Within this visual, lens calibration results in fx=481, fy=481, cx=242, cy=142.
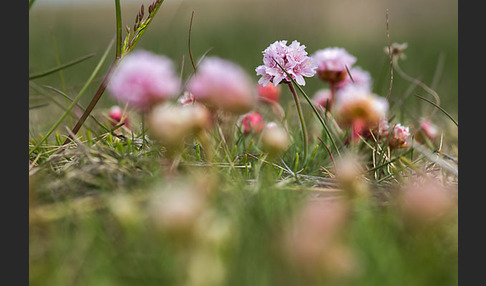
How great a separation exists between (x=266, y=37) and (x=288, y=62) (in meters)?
2.98

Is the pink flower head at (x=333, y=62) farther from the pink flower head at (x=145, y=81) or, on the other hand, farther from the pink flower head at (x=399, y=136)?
the pink flower head at (x=145, y=81)

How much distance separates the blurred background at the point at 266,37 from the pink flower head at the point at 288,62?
73 cm

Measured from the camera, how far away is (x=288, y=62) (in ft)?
3.51

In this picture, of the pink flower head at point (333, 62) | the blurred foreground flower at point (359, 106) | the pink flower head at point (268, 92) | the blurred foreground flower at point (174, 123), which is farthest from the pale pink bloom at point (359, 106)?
the pink flower head at point (268, 92)

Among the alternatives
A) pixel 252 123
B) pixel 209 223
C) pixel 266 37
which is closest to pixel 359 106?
pixel 209 223

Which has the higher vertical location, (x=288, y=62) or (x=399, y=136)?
(x=288, y=62)

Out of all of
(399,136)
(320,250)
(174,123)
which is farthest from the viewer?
(399,136)

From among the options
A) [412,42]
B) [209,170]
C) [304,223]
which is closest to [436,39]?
[412,42]

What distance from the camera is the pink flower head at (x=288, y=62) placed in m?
1.07

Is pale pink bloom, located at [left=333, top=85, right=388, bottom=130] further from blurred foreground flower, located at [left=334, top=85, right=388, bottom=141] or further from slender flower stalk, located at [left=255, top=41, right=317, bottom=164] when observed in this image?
slender flower stalk, located at [left=255, top=41, right=317, bottom=164]

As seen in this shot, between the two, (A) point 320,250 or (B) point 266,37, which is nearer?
(A) point 320,250

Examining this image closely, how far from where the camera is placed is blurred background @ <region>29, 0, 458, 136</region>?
249 cm

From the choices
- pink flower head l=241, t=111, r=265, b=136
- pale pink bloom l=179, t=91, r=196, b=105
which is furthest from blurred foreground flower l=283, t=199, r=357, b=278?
pink flower head l=241, t=111, r=265, b=136

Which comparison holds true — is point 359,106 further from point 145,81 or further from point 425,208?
point 145,81
